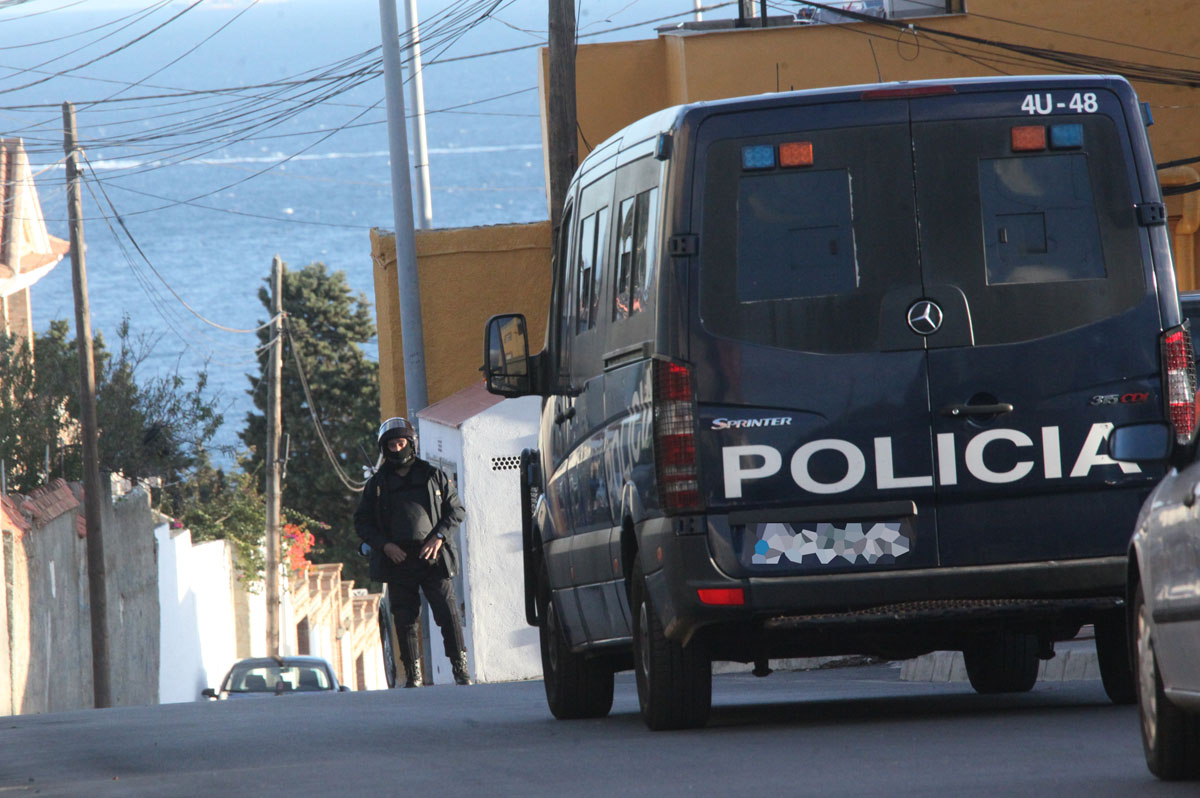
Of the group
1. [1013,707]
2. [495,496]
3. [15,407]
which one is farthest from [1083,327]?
[15,407]

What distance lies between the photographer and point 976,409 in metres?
8.54

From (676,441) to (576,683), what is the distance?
290cm

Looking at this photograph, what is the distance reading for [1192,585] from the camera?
605 centimetres

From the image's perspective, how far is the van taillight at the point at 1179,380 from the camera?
28.1ft

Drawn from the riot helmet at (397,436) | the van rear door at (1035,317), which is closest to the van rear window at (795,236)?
the van rear door at (1035,317)

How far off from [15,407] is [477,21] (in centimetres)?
955

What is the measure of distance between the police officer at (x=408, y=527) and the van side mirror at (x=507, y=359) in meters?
5.10

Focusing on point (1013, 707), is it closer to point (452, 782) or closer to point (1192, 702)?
point (452, 782)

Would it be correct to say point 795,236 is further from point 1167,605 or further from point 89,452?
point 89,452

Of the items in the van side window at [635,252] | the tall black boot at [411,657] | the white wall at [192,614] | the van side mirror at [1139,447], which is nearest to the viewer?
the van side mirror at [1139,447]

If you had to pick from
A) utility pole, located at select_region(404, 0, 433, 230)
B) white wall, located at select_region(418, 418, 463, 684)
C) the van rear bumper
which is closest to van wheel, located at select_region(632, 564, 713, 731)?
the van rear bumper

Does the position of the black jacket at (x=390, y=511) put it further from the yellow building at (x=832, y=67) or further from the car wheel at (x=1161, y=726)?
the yellow building at (x=832, y=67)

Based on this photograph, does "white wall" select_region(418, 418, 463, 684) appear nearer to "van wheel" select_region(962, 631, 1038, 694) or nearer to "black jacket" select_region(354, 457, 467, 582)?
"black jacket" select_region(354, 457, 467, 582)

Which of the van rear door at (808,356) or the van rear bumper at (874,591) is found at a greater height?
the van rear door at (808,356)
